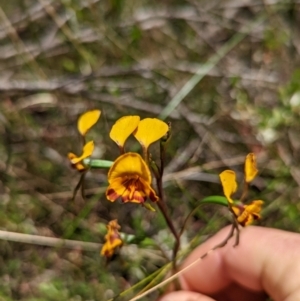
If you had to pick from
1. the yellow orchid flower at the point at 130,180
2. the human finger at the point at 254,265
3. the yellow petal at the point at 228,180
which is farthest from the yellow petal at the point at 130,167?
the human finger at the point at 254,265

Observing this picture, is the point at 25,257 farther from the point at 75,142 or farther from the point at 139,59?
the point at 139,59

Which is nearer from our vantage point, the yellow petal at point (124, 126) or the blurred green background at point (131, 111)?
the yellow petal at point (124, 126)

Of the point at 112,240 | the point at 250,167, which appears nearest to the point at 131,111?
the point at 112,240

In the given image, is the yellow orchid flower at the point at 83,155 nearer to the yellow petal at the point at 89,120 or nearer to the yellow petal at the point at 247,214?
the yellow petal at the point at 89,120

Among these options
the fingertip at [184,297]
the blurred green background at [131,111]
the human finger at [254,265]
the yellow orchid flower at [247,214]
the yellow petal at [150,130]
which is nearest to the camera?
the yellow petal at [150,130]

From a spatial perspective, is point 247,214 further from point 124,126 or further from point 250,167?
point 124,126

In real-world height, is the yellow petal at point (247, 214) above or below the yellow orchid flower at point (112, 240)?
above

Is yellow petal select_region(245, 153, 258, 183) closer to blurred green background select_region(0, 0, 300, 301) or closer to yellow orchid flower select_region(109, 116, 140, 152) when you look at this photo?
yellow orchid flower select_region(109, 116, 140, 152)

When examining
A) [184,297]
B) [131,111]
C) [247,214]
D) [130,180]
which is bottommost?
[184,297]
